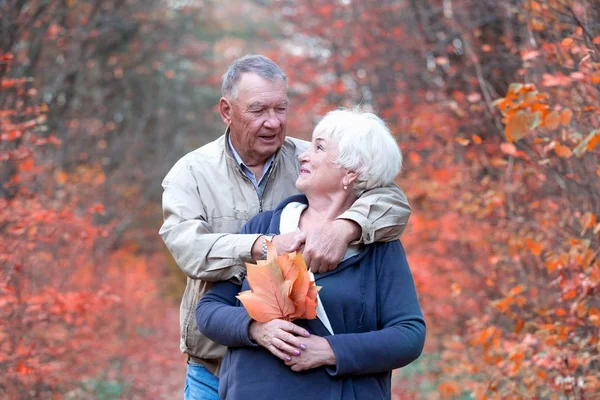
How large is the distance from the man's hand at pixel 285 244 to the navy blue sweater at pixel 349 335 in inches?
5.1

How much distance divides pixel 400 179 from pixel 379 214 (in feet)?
25.9

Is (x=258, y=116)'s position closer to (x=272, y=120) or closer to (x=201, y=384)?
(x=272, y=120)

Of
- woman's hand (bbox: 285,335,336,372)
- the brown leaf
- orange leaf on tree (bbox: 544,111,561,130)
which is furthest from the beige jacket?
orange leaf on tree (bbox: 544,111,561,130)

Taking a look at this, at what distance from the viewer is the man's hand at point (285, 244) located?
10.3 feet

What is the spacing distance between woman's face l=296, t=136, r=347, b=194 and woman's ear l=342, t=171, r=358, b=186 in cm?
1

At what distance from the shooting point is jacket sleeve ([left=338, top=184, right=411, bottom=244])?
10.3ft

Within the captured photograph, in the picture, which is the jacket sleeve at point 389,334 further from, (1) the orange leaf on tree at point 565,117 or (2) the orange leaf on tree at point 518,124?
(1) the orange leaf on tree at point 565,117

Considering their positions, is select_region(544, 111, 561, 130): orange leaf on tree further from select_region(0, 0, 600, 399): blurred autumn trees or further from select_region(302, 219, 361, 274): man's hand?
select_region(302, 219, 361, 274): man's hand

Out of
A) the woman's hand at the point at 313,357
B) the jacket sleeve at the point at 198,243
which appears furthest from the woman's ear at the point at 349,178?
the woman's hand at the point at 313,357

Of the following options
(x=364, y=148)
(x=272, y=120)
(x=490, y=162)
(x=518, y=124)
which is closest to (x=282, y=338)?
(x=364, y=148)

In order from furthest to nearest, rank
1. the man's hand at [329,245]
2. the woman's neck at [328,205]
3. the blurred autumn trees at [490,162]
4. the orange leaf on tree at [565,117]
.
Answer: the blurred autumn trees at [490,162] < the orange leaf on tree at [565,117] < the woman's neck at [328,205] < the man's hand at [329,245]

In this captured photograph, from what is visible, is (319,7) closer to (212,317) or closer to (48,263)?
(48,263)

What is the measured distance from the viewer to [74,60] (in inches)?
471

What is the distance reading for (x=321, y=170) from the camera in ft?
10.8
